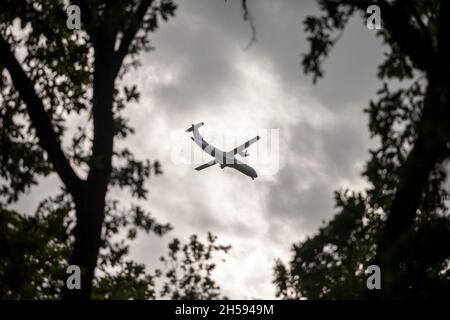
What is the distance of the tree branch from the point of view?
7.98 metres

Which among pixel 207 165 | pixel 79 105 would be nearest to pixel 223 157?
pixel 207 165

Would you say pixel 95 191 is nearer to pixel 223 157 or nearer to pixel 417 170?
pixel 417 170

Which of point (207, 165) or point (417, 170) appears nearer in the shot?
point (417, 170)

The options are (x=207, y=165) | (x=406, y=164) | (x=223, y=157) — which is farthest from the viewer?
(x=207, y=165)

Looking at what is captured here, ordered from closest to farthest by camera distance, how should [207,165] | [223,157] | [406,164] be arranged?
[406,164], [223,157], [207,165]

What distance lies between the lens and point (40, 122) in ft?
26.2

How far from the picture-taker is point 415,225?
7277 mm

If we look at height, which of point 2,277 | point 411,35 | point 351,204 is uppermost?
point 411,35

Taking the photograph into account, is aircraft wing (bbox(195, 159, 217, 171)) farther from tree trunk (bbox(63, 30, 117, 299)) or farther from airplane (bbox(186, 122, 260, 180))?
tree trunk (bbox(63, 30, 117, 299))
